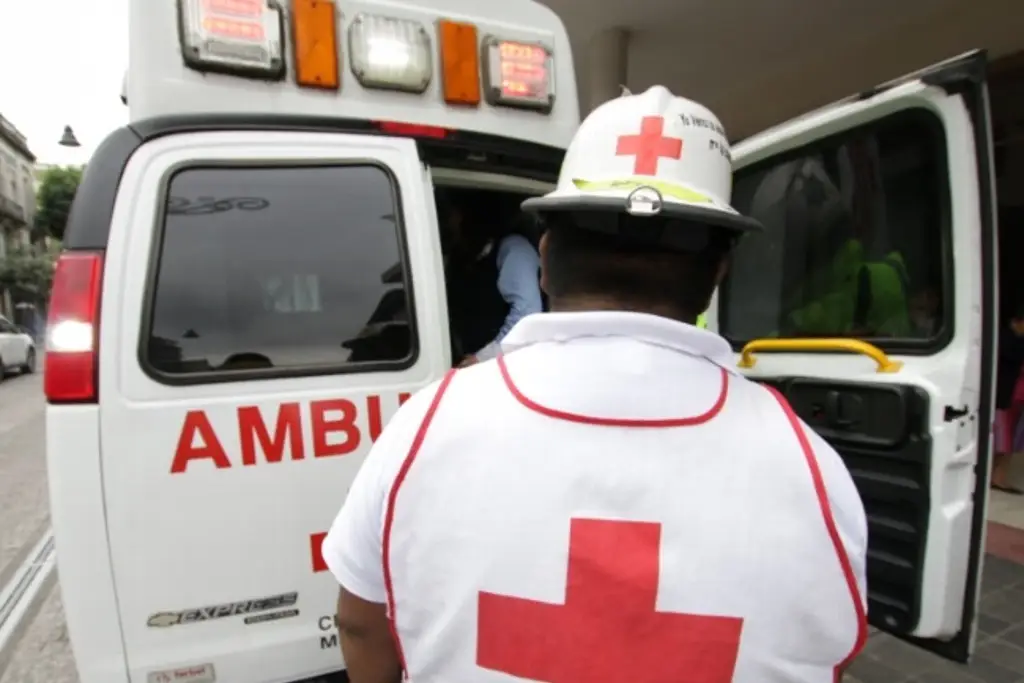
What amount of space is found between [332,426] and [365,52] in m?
1.17

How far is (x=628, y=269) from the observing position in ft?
3.19

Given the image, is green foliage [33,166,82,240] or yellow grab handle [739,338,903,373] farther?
green foliage [33,166,82,240]

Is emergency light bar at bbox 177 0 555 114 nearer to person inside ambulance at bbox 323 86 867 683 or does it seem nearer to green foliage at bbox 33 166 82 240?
person inside ambulance at bbox 323 86 867 683

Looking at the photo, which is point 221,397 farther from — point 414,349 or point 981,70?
point 981,70

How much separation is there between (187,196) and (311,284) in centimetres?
41

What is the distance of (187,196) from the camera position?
6.53 ft

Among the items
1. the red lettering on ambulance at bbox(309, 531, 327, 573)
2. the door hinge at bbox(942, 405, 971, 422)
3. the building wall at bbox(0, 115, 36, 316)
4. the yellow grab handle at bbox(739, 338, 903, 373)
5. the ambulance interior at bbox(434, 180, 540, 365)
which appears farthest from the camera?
the building wall at bbox(0, 115, 36, 316)

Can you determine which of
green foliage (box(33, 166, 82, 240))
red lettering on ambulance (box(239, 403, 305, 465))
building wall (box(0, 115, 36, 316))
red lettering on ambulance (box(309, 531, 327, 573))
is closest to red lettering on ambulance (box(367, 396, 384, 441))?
red lettering on ambulance (box(239, 403, 305, 465))

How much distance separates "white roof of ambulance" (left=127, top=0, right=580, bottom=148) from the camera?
202cm

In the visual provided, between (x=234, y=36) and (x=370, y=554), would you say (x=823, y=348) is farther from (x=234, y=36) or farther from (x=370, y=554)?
(x=234, y=36)

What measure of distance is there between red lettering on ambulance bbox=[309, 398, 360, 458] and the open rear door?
131 cm

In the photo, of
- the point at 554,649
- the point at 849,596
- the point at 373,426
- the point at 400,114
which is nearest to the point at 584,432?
the point at 554,649

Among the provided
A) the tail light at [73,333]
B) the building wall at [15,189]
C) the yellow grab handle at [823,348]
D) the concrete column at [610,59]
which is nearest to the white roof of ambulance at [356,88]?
the tail light at [73,333]

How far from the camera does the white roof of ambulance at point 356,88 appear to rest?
2023 millimetres
